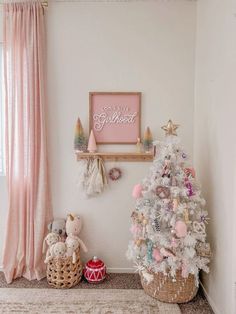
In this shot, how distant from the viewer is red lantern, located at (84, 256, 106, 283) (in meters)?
2.52

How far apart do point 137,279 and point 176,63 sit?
206cm

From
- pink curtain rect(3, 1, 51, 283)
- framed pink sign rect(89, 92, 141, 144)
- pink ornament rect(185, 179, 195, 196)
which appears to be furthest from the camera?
framed pink sign rect(89, 92, 141, 144)

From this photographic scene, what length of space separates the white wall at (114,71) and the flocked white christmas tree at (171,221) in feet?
1.67

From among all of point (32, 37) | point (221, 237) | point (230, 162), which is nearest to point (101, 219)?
point (221, 237)

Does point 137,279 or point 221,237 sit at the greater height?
point 221,237

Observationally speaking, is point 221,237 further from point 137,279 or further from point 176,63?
point 176,63

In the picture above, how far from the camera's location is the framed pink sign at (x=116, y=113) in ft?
8.79

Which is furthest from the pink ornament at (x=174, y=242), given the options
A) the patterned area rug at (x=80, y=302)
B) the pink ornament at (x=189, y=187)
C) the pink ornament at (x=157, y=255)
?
the patterned area rug at (x=80, y=302)

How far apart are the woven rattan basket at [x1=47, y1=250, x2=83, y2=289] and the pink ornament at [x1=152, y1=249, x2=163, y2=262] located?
2.46 feet

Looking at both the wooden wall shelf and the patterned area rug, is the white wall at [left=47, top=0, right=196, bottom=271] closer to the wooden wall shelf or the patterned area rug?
the wooden wall shelf

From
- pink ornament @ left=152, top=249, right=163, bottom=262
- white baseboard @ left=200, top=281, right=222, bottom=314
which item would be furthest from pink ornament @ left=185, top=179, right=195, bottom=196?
white baseboard @ left=200, top=281, right=222, bottom=314

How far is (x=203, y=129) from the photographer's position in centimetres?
245

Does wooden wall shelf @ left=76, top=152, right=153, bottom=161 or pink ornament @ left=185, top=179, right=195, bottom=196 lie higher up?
wooden wall shelf @ left=76, top=152, right=153, bottom=161

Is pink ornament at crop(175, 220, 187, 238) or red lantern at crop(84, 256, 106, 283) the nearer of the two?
pink ornament at crop(175, 220, 187, 238)
